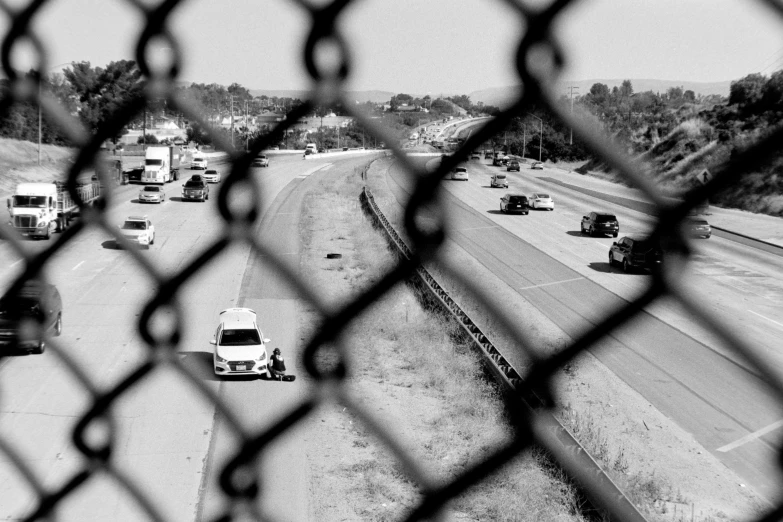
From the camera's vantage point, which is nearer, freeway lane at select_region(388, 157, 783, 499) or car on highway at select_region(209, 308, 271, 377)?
freeway lane at select_region(388, 157, 783, 499)

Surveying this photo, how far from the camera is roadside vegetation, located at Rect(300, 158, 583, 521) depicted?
11.1 meters

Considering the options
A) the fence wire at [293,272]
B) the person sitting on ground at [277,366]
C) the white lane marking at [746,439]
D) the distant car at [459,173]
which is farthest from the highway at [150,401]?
the white lane marking at [746,439]

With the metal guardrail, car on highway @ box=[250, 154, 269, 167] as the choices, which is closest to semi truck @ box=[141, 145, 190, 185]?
the metal guardrail

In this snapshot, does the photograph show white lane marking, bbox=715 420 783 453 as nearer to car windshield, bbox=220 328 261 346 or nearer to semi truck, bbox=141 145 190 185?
car windshield, bbox=220 328 261 346

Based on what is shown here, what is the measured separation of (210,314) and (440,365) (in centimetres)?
686

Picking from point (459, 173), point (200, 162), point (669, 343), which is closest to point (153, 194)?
point (669, 343)

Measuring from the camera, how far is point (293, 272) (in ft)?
6.38

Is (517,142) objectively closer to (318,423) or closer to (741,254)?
(741,254)

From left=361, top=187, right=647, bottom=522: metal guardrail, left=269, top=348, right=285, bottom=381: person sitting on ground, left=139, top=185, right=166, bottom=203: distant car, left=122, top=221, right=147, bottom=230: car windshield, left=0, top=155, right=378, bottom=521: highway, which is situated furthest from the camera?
left=139, top=185, right=166, bottom=203: distant car

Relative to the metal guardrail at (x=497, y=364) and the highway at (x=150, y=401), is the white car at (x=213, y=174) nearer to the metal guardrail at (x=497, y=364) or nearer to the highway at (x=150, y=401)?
the highway at (x=150, y=401)

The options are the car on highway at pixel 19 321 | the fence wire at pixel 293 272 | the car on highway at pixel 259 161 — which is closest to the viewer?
the fence wire at pixel 293 272

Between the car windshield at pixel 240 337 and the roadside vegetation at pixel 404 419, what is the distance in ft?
6.50

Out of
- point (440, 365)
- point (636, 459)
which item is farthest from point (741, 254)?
point (440, 365)

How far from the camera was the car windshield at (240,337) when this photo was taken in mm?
16797
